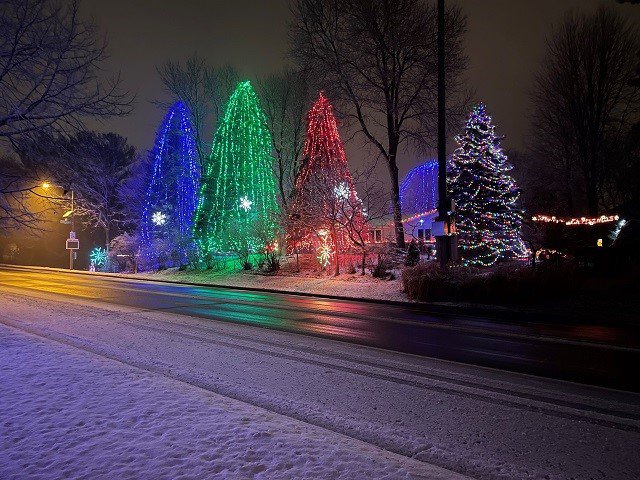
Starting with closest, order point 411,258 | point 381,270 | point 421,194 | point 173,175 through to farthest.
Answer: point 381,270 → point 411,258 → point 173,175 → point 421,194

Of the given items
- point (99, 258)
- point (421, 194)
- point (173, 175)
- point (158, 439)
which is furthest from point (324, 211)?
point (421, 194)

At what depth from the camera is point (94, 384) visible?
6.11 metres

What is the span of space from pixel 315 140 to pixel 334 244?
335 inches

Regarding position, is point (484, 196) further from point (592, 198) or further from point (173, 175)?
point (173, 175)

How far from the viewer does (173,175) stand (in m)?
36.8

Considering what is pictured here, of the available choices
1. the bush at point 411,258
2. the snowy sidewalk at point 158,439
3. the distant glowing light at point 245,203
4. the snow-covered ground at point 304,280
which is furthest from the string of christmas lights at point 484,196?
the snowy sidewalk at point 158,439

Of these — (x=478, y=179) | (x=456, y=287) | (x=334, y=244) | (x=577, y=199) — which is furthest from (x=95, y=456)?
(x=577, y=199)

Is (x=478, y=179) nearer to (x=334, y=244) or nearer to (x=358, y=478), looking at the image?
(x=334, y=244)

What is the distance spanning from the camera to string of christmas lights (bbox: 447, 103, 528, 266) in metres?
24.5

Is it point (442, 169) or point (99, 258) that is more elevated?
point (442, 169)

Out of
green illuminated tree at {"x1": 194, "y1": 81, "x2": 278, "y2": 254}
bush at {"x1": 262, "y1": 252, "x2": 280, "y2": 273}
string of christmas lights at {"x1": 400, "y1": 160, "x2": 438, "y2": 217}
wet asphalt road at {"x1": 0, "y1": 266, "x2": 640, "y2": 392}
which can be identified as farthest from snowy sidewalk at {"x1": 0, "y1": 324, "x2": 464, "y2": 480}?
string of christmas lights at {"x1": 400, "y1": 160, "x2": 438, "y2": 217}

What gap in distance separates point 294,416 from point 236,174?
91.5ft

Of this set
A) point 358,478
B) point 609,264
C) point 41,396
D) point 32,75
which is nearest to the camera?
point 358,478

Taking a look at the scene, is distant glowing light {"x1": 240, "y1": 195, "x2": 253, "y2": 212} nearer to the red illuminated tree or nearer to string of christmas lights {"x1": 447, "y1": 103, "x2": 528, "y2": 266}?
the red illuminated tree
